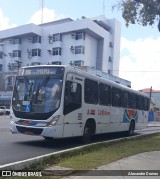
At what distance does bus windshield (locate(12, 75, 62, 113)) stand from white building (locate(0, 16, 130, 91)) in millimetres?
55376

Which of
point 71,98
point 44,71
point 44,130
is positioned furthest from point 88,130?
point 44,71

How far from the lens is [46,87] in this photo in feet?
45.0

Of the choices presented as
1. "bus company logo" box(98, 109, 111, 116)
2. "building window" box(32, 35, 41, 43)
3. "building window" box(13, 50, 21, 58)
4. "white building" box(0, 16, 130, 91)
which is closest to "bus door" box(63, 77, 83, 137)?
"bus company logo" box(98, 109, 111, 116)

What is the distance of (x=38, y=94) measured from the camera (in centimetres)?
1364

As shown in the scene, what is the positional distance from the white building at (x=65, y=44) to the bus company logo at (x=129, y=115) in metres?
46.3

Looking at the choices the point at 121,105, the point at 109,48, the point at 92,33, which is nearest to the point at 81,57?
the point at 92,33

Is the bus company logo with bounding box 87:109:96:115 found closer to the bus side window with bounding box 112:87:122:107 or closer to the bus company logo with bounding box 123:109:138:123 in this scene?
the bus side window with bounding box 112:87:122:107

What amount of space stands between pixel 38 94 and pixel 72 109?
150 centimetres

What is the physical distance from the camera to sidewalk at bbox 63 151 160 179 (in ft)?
27.8

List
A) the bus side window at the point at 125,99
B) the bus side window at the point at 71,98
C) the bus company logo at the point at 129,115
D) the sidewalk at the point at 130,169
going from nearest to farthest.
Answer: the sidewalk at the point at 130,169 < the bus side window at the point at 71,98 < the bus side window at the point at 125,99 < the bus company logo at the point at 129,115

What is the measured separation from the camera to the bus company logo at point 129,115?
2106 cm

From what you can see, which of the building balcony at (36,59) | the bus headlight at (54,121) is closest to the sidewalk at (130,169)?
the bus headlight at (54,121)

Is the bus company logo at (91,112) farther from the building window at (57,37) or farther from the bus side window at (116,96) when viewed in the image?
the building window at (57,37)

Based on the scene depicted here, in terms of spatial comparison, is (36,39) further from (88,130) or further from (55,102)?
(55,102)
